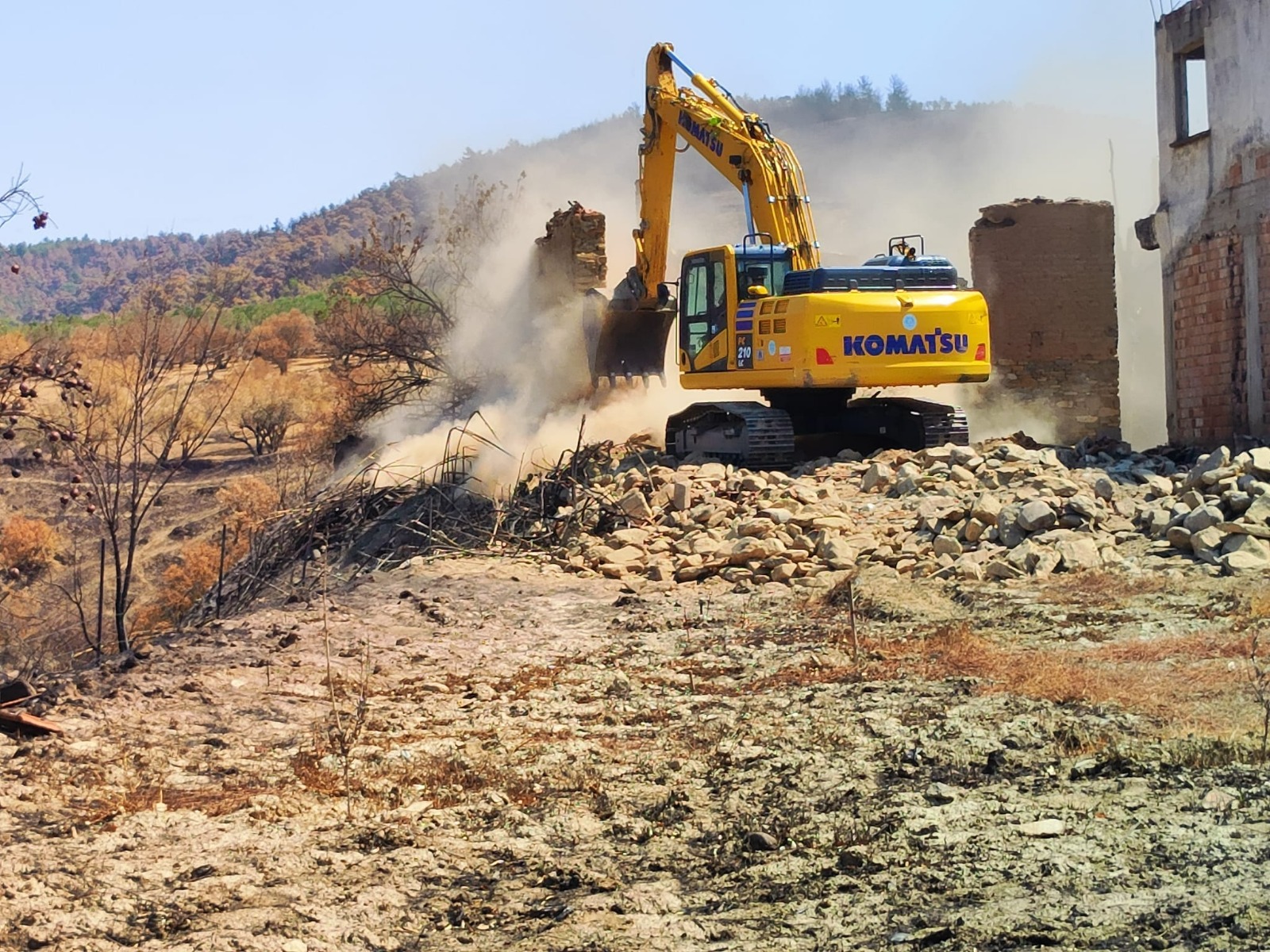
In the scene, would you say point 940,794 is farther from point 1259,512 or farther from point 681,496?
point 681,496

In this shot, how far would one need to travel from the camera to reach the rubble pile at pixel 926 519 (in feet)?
41.9

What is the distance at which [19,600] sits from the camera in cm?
2922

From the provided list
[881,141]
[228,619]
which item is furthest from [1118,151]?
[228,619]

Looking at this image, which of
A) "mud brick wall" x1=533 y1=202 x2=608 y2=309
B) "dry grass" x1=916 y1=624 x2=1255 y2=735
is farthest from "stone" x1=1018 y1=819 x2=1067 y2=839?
"mud brick wall" x1=533 y1=202 x2=608 y2=309

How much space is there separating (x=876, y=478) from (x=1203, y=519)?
13.5ft

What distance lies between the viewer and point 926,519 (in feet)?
47.0

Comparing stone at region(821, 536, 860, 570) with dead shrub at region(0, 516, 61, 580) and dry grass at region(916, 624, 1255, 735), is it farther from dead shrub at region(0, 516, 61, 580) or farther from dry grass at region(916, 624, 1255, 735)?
dead shrub at region(0, 516, 61, 580)

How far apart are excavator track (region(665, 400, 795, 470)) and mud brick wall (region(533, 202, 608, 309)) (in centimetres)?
586

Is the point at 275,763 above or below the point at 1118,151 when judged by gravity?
below

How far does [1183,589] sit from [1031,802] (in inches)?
226

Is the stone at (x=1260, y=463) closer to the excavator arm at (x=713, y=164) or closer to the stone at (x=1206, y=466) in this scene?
the stone at (x=1206, y=466)

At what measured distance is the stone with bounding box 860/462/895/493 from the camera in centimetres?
1603

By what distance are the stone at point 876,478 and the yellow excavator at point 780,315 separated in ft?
3.56

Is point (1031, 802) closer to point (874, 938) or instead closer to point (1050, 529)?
point (874, 938)
